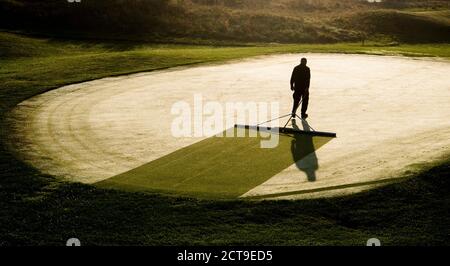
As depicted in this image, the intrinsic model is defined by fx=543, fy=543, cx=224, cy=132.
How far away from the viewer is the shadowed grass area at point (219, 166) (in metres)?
14.0

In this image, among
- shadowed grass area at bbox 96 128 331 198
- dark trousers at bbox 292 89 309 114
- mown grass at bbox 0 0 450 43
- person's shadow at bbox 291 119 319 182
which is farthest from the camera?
mown grass at bbox 0 0 450 43

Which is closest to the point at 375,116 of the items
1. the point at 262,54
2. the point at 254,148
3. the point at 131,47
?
the point at 254,148

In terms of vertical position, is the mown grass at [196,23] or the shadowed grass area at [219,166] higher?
the mown grass at [196,23]

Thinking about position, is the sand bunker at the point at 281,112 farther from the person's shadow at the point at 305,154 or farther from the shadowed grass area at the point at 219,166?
the shadowed grass area at the point at 219,166

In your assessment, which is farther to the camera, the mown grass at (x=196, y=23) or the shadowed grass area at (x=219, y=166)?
the mown grass at (x=196, y=23)

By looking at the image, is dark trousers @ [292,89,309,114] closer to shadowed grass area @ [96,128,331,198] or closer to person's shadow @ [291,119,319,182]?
person's shadow @ [291,119,319,182]

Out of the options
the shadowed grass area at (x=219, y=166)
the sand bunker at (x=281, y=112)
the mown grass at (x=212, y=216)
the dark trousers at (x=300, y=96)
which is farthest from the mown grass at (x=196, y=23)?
the mown grass at (x=212, y=216)

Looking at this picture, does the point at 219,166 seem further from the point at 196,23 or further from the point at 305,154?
the point at 196,23

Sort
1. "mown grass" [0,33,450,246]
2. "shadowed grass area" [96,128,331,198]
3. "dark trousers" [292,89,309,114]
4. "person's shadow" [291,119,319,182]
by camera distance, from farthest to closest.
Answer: "dark trousers" [292,89,309,114] < "person's shadow" [291,119,319,182] < "shadowed grass area" [96,128,331,198] < "mown grass" [0,33,450,246]

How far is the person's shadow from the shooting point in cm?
1530

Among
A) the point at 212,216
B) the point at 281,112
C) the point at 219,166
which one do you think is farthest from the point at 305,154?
the point at 281,112

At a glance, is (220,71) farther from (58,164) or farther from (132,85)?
(58,164)

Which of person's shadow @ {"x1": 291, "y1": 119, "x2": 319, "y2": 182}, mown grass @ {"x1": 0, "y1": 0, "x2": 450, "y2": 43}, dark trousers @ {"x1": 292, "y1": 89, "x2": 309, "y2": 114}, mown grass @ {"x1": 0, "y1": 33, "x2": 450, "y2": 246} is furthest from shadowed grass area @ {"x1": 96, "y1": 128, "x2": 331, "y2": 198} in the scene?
mown grass @ {"x1": 0, "y1": 0, "x2": 450, "y2": 43}

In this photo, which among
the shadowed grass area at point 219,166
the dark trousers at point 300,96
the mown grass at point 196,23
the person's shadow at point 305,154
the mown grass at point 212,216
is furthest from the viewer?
the mown grass at point 196,23
